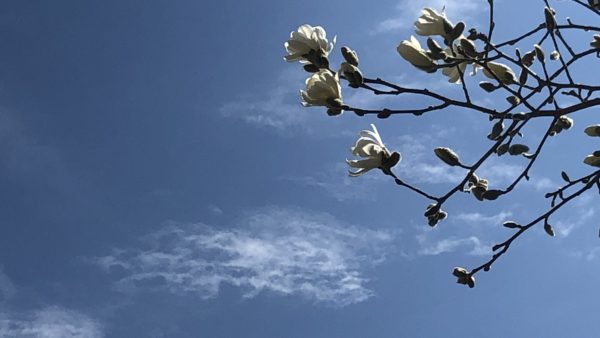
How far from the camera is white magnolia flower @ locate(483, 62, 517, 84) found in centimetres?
319

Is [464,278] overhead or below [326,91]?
below

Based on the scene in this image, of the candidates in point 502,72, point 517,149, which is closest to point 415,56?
point 502,72

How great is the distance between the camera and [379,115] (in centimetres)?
299

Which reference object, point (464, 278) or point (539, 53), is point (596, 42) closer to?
point (539, 53)

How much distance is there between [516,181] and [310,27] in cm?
109

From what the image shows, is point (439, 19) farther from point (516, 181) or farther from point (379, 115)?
point (516, 181)

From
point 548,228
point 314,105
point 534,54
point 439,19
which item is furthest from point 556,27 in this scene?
point 314,105

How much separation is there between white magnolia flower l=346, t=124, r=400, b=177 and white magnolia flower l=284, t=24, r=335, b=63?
39 cm

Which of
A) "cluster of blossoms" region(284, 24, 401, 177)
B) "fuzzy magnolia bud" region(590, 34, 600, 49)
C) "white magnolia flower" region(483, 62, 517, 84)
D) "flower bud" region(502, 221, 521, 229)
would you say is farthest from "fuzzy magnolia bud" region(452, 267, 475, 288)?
"fuzzy magnolia bud" region(590, 34, 600, 49)

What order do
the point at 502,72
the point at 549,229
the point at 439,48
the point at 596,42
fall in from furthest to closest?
the point at 549,229 → the point at 502,72 → the point at 596,42 → the point at 439,48

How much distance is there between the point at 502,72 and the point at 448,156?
0.44 metres

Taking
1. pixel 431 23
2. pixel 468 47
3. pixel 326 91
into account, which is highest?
pixel 431 23

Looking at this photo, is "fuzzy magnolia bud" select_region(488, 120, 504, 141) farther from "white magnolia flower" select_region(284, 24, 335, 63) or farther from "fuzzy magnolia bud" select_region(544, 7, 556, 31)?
"white magnolia flower" select_region(284, 24, 335, 63)

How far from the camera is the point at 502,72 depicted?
321 centimetres
